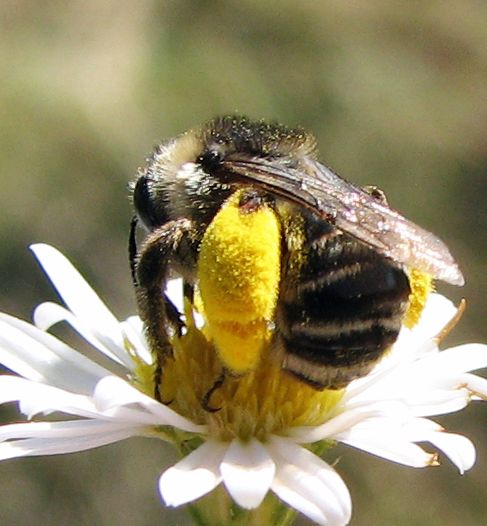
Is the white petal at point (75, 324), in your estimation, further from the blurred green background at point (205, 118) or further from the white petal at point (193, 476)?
the blurred green background at point (205, 118)

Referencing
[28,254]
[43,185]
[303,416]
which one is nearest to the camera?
[303,416]

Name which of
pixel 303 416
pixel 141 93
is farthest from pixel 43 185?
pixel 303 416

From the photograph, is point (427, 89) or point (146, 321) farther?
point (427, 89)

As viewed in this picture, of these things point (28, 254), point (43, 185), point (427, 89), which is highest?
point (427, 89)

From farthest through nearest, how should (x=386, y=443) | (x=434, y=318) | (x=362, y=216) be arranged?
(x=434, y=318)
(x=386, y=443)
(x=362, y=216)

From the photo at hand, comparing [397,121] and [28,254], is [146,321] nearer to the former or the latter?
[28,254]

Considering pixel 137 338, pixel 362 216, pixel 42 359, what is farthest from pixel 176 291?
pixel 362 216

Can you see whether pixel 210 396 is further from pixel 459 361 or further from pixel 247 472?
pixel 459 361
